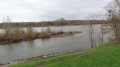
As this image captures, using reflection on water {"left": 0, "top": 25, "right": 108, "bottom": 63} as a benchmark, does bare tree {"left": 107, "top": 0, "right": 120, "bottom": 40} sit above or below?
above

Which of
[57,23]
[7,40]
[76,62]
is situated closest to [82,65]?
[76,62]

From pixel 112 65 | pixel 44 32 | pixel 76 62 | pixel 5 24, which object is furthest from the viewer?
pixel 44 32

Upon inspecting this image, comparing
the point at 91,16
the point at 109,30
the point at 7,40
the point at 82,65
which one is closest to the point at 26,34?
the point at 7,40

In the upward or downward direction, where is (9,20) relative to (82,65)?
upward

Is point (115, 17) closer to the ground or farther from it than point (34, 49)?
farther from it

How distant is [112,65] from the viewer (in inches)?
239

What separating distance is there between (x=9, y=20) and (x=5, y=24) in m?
1.74

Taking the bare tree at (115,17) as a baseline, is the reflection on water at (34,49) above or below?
below

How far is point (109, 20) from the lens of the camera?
1349cm

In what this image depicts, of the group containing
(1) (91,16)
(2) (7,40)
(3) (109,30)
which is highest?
(1) (91,16)

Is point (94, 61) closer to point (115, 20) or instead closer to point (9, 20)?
point (115, 20)

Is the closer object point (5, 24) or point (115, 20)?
point (115, 20)

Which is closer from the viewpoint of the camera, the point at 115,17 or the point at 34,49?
the point at 115,17

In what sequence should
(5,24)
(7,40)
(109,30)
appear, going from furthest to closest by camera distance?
(5,24) < (7,40) < (109,30)
